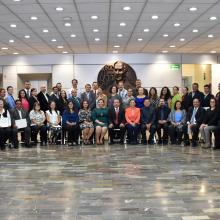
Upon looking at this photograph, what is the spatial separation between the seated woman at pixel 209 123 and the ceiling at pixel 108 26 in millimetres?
2426

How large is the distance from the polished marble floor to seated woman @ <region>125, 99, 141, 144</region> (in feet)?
6.21

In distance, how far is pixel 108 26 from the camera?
1179 cm

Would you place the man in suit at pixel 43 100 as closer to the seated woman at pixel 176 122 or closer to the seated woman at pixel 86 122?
the seated woman at pixel 86 122

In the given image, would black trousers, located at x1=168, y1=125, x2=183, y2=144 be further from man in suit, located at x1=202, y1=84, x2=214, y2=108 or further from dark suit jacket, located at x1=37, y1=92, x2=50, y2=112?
dark suit jacket, located at x1=37, y1=92, x2=50, y2=112

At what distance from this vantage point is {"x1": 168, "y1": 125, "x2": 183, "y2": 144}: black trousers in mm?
10594

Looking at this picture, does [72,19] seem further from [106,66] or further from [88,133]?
[106,66]

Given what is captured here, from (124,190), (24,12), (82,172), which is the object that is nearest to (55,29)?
(24,12)

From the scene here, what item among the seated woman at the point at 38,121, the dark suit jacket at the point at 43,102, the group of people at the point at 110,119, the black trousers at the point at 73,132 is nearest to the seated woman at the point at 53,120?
the group of people at the point at 110,119

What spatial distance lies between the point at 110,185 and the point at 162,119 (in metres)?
5.61

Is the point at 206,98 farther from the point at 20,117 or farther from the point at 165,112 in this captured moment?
the point at 20,117

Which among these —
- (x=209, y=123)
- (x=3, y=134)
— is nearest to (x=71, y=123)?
(x=3, y=134)

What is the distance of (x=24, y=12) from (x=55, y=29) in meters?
2.30

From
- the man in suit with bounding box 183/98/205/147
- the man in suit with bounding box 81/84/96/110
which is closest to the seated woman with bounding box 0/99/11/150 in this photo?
the man in suit with bounding box 81/84/96/110

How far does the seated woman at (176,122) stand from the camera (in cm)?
1059
